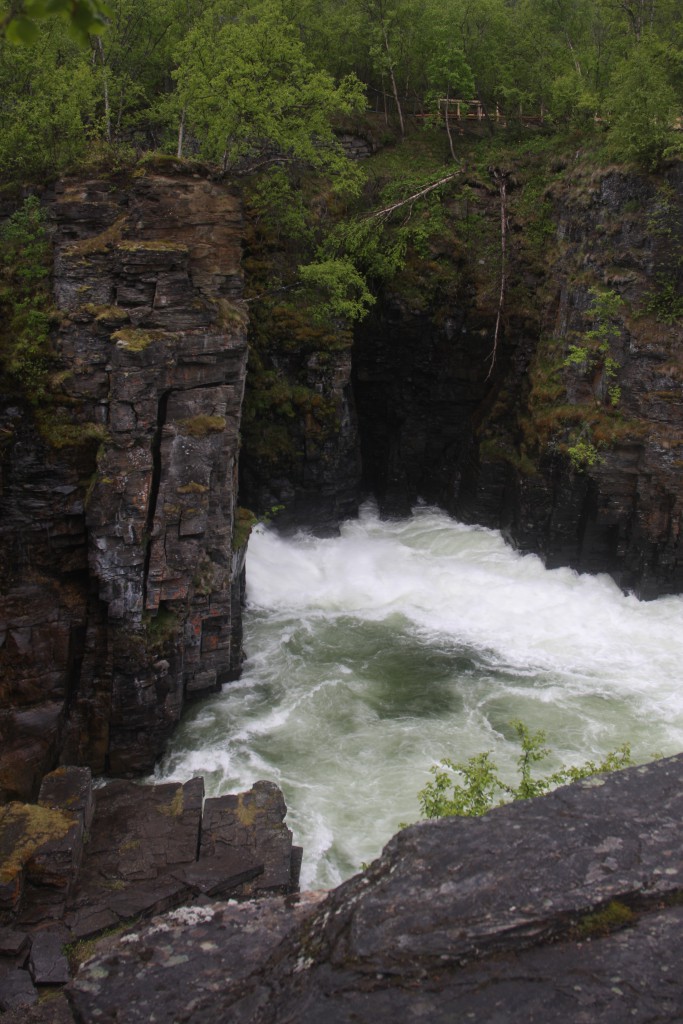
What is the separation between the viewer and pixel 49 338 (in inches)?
691

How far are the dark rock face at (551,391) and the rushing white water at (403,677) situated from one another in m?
1.63

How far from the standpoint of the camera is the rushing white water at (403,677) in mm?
16922

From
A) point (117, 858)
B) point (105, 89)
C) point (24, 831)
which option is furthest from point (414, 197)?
point (24, 831)

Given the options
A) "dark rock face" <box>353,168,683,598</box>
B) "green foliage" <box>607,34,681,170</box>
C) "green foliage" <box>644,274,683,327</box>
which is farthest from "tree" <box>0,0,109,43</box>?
"green foliage" <box>607,34,681,170</box>

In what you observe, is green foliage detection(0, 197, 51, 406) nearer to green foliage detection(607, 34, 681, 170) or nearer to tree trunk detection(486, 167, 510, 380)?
tree trunk detection(486, 167, 510, 380)

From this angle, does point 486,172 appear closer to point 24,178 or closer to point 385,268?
point 385,268

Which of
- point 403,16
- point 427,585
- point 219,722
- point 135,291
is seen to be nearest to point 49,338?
point 135,291

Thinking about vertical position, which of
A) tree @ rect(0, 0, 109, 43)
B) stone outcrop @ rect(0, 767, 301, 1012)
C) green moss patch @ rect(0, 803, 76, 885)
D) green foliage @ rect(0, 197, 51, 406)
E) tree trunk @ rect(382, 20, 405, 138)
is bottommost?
stone outcrop @ rect(0, 767, 301, 1012)

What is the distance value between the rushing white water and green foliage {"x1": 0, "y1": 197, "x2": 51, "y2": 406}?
8418 millimetres

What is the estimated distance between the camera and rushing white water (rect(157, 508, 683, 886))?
16922 millimetres

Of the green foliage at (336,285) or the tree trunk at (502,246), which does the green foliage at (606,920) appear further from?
the tree trunk at (502,246)

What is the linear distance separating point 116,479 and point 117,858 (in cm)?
717

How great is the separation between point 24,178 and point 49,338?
483 cm

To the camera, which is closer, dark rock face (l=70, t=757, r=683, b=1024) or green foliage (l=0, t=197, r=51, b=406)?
dark rock face (l=70, t=757, r=683, b=1024)
